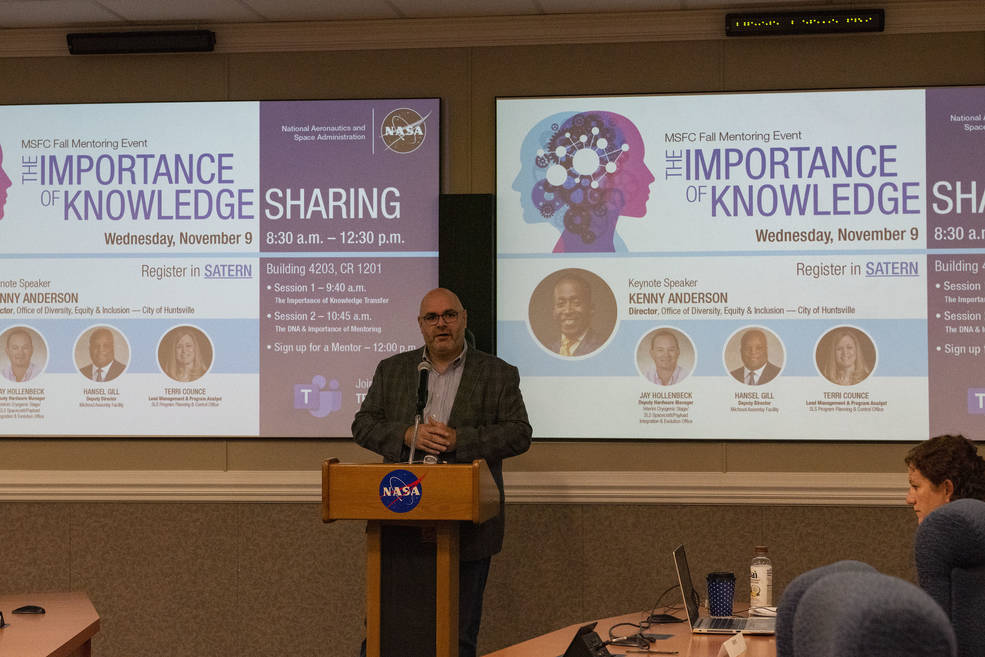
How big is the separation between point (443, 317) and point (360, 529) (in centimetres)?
152

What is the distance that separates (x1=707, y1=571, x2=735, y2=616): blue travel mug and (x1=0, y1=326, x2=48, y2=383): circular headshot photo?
3.57 metres

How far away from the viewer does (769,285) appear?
5.07m

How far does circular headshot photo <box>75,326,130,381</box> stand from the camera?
5.29 metres

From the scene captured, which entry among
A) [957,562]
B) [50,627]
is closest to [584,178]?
[50,627]

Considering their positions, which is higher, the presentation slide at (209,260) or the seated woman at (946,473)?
the presentation slide at (209,260)

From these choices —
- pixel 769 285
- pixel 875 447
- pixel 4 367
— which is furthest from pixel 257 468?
pixel 875 447

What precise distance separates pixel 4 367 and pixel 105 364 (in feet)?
1.63

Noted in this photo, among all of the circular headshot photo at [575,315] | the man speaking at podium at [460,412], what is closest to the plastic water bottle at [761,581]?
the man speaking at podium at [460,412]

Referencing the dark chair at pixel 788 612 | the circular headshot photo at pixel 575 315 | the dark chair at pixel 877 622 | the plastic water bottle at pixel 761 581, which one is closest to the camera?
the dark chair at pixel 877 622

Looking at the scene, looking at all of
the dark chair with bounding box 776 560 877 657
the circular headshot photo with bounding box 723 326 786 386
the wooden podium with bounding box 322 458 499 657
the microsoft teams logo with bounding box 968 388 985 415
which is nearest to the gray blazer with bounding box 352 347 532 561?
the wooden podium with bounding box 322 458 499 657

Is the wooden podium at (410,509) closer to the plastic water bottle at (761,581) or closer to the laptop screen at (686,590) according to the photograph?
the laptop screen at (686,590)

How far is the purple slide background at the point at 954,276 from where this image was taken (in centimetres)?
493

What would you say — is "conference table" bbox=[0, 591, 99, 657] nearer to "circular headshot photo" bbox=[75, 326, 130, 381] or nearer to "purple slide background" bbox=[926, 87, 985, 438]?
"circular headshot photo" bbox=[75, 326, 130, 381]

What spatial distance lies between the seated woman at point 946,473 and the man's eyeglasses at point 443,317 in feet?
6.14
